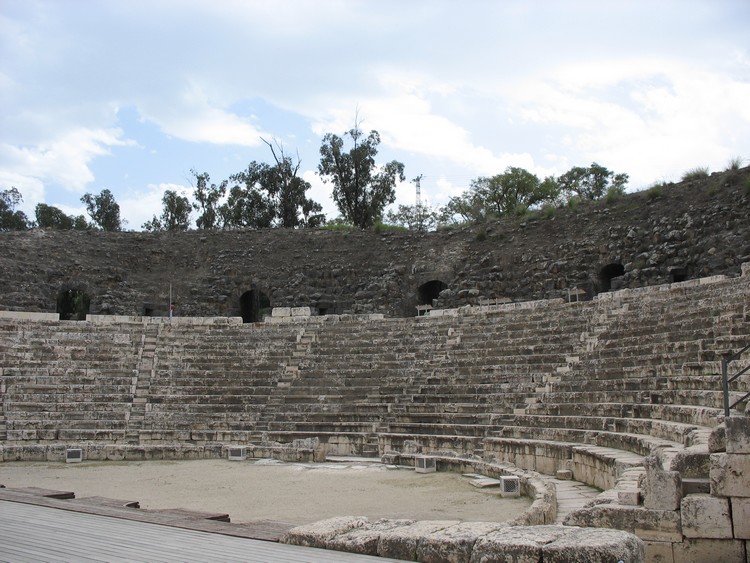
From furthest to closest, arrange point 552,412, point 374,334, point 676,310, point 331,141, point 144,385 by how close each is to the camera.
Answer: point 331,141 → point 374,334 → point 144,385 → point 676,310 → point 552,412

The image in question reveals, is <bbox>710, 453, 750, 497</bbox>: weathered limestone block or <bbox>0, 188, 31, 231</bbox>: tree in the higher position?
<bbox>0, 188, 31, 231</bbox>: tree

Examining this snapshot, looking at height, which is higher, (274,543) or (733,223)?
(733,223)

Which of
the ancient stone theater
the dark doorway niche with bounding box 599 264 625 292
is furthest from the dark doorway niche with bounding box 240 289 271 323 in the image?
the dark doorway niche with bounding box 599 264 625 292

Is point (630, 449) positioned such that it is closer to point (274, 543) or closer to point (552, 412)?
point (552, 412)

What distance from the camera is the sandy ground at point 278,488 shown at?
1000 cm

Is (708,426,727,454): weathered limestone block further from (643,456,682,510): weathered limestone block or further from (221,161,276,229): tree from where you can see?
(221,161,276,229): tree

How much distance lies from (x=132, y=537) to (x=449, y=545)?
2600 millimetres

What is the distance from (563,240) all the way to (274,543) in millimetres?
20770

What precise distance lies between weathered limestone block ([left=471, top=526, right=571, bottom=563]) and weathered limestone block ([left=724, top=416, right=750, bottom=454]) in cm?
191

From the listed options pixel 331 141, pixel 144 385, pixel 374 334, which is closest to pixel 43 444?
pixel 144 385

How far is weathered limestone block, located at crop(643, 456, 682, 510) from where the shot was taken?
637 cm

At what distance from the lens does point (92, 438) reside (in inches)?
662

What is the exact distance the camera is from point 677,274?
863 inches

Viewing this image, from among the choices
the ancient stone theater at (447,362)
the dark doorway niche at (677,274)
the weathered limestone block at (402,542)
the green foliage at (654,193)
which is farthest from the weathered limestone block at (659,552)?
the green foliage at (654,193)
